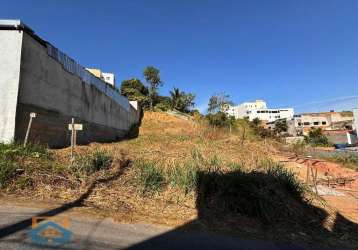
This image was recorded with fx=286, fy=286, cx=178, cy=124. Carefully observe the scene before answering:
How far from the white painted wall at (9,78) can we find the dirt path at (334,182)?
34.8 ft

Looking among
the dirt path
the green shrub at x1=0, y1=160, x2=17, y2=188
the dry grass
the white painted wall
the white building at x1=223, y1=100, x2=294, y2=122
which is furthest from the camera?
the white building at x1=223, y1=100, x2=294, y2=122

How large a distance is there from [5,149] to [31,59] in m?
3.36

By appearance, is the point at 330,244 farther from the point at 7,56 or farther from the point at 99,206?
the point at 7,56

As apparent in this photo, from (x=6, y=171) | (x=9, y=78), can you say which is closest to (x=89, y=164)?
(x=6, y=171)

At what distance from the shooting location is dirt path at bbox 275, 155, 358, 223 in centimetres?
1073

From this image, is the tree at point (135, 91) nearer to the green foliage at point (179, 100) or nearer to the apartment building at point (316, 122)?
the green foliage at point (179, 100)

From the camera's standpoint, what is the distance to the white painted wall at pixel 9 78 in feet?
26.9

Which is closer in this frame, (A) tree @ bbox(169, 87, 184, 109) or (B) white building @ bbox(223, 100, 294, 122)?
(A) tree @ bbox(169, 87, 184, 109)

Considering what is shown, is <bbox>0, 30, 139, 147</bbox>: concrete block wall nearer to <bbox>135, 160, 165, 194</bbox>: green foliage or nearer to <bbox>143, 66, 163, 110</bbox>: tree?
<bbox>135, 160, 165, 194</bbox>: green foliage

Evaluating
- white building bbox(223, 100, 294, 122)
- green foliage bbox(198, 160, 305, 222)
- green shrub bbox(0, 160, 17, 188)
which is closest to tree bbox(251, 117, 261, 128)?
green foliage bbox(198, 160, 305, 222)

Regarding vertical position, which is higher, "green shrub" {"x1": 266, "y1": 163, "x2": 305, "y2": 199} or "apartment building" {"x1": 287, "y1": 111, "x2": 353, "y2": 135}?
"apartment building" {"x1": 287, "y1": 111, "x2": 353, "y2": 135}

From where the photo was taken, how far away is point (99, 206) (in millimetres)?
5293

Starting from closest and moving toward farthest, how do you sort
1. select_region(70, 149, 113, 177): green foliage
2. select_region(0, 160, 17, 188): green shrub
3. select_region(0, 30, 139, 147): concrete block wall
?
select_region(0, 160, 17, 188): green shrub, select_region(70, 149, 113, 177): green foliage, select_region(0, 30, 139, 147): concrete block wall

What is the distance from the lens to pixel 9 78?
8414 millimetres
